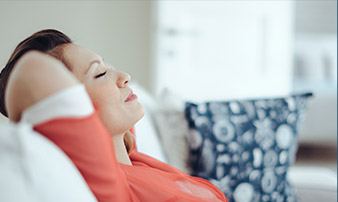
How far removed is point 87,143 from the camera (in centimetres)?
80

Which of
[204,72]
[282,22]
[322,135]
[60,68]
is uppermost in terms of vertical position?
[60,68]

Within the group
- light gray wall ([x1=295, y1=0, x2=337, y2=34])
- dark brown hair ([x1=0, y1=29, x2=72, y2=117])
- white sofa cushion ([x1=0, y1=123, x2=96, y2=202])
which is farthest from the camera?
light gray wall ([x1=295, y1=0, x2=337, y2=34])

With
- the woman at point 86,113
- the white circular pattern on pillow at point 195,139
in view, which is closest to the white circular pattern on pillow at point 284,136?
the white circular pattern on pillow at point 195,139

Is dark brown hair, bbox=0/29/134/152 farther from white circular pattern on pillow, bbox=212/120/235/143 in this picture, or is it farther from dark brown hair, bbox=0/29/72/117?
white circular pattern on pillow, bbox=212/120/235/143

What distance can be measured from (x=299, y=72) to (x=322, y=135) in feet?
6.62

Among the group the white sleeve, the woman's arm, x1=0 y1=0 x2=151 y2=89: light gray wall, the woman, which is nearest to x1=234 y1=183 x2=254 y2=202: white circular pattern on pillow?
the woman

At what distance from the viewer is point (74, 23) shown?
293 centimetres

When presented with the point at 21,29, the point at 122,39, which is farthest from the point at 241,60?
the point at 21,29

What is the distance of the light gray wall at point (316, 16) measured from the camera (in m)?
5.32

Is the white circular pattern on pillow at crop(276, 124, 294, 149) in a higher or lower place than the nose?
lower

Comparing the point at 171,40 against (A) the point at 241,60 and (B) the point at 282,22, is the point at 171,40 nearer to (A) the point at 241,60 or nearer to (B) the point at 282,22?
(A) the point at 241,60

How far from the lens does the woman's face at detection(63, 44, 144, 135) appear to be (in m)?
1.05

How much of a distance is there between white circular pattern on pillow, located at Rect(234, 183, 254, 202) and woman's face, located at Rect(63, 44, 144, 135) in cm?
93

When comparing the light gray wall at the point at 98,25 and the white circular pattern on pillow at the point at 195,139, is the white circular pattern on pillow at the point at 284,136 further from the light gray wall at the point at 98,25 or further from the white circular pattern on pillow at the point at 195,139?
the light gray wall at the point at 98,25
